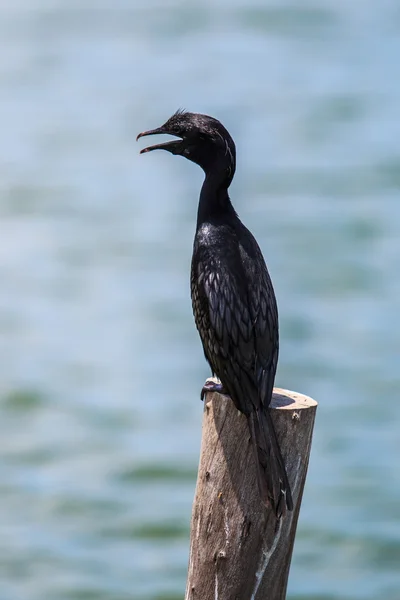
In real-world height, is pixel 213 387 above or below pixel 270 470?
above

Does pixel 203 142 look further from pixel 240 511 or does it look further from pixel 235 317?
pixel 240 511

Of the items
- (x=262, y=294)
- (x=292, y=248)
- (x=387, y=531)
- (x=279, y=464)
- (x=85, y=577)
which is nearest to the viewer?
(x=279, y=464)

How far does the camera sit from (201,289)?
5.06 meters

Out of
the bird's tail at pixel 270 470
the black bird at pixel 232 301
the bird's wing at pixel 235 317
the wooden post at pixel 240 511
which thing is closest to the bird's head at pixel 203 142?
the black bird at pixel 232 301

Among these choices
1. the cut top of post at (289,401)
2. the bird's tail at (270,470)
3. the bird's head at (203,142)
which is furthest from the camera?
the bird's head at (203,142)

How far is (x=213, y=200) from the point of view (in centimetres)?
523

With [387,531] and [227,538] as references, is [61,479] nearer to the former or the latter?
[387,531]

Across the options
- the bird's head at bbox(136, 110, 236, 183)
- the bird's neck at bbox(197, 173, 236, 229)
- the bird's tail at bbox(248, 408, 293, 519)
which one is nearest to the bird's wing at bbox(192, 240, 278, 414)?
the bird's neck at bbox(197, 173, 236, 229)

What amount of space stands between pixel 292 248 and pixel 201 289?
11.4m

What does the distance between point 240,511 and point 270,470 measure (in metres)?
0.22

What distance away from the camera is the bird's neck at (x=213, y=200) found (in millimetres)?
5219

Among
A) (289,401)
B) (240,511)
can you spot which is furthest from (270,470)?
(289,401)

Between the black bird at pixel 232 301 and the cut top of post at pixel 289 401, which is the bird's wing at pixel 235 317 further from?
the cut top of post at pixel 289 401

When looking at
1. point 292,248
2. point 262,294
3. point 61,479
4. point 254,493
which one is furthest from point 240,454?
point 292,248
